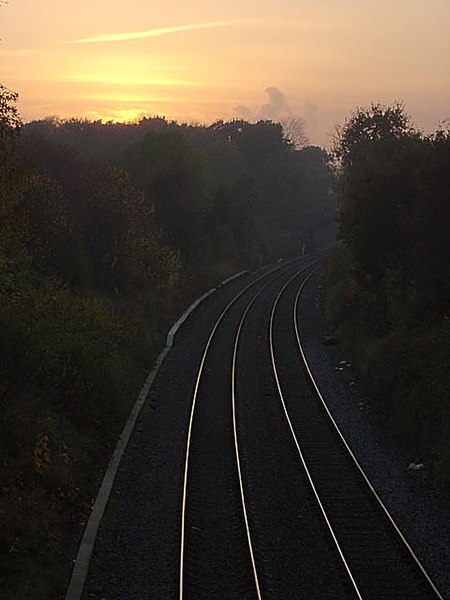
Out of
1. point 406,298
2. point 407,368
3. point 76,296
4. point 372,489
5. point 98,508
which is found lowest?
point 372,489

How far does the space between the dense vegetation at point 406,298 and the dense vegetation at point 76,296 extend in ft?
25.5

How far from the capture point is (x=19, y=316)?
15781 mm

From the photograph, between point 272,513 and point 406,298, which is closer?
point 272,513

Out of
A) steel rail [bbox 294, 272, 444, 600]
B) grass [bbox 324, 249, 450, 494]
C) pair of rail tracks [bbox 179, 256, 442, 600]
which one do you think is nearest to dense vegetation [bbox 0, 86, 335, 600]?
pair of rail tracks [bbox 179, 256, 442, 600]

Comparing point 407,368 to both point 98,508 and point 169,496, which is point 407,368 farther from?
point 98,508

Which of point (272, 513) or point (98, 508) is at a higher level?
point (98, 508)

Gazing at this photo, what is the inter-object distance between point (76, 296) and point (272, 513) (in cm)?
1697

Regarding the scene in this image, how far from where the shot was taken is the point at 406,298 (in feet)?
86.8

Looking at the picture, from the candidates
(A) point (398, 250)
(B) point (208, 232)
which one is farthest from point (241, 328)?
(B) point (208, 232)

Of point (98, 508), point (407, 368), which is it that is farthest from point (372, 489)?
point (407, 368)

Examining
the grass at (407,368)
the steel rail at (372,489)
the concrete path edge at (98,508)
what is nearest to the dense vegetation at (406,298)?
the grass at (407,368)

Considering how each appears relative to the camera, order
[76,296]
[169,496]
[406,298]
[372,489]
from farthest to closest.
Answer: [76,296] → [406,298] → [372,489] → [169,496]

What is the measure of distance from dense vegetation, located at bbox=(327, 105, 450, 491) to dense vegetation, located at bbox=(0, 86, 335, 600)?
7.77 meters

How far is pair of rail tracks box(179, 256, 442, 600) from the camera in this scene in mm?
11055
